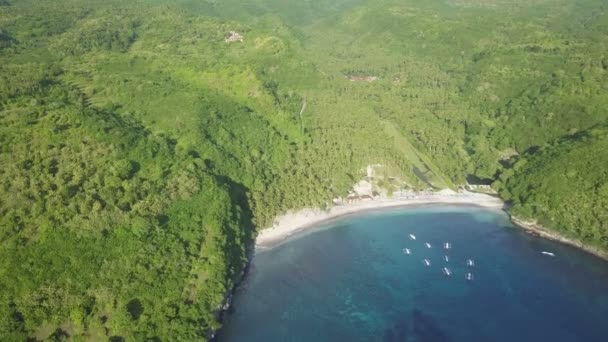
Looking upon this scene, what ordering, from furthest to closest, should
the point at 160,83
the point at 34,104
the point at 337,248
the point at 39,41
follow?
the point at 39,41 → the point at 160,83 → the point at 34,104 → the point at 337,248

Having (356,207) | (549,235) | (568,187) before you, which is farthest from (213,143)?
(568,187)

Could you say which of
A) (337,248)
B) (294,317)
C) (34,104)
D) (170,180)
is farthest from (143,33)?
(294,317)

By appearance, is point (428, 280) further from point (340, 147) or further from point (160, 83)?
point (160, 83)

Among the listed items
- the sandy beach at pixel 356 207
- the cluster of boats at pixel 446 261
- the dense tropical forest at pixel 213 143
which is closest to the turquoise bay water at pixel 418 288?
the cluster of boats at pixel 446 261

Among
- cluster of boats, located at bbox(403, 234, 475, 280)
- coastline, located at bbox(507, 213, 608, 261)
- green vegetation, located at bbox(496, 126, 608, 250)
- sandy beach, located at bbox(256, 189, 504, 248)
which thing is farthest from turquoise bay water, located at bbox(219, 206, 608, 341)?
green vegetation, located at bbox(496, 126, 608, 250)

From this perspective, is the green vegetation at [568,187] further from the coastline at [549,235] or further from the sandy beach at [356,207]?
the sandy beach at [356,207]

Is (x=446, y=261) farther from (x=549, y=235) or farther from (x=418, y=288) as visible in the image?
(x=549, y=235)
